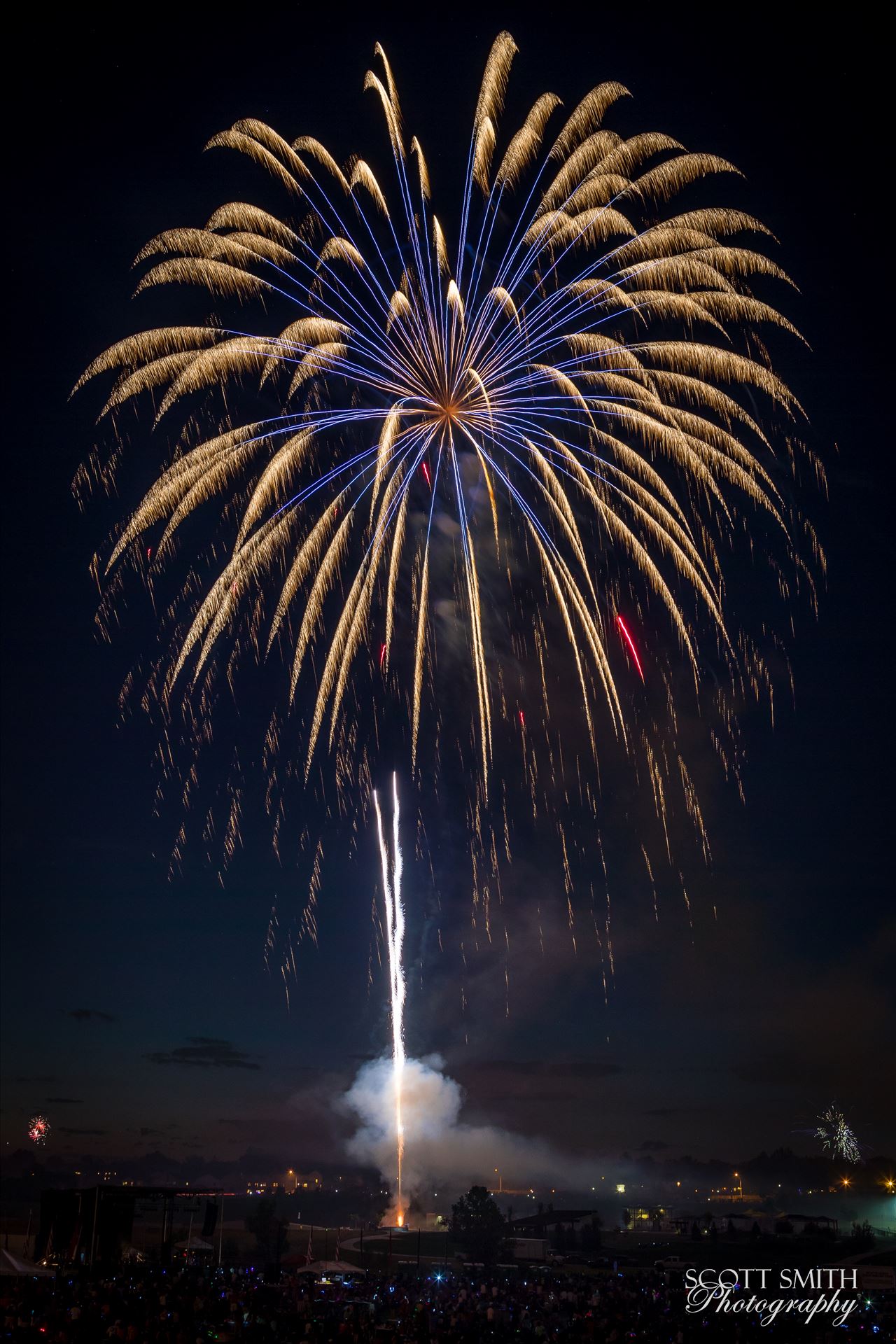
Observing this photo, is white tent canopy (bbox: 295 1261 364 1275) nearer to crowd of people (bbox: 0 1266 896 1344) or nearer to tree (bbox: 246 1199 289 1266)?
crowd of people (bbox: 0 1266 896 1344)

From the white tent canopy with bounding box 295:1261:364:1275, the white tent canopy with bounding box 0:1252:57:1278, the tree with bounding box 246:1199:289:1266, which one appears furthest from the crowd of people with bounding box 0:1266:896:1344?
the tree with bounding box 246:1199:289:1266

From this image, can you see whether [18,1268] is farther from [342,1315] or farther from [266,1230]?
[266,1230]

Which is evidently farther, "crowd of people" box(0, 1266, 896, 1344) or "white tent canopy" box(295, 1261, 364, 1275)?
"white tent canopy" box(295, 1261, 364, 1275)

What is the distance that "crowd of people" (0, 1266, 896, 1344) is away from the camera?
62.1ft

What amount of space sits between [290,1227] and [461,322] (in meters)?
75.7

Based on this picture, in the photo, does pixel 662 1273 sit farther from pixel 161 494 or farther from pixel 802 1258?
pixel 161 494

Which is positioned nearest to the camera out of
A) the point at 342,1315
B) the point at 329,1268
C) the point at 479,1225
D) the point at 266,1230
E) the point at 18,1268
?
the point at 18,1268

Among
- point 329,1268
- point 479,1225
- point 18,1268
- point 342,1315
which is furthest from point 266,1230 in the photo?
point 18,1268

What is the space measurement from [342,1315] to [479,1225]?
37503 mm

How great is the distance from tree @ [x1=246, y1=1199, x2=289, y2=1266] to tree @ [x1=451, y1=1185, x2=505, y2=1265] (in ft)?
32.7

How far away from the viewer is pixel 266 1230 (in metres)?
71.8

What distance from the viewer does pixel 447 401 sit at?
1986 centimetres

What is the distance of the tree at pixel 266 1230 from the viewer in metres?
55.2

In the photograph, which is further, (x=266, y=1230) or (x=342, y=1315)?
(x=266, y=1230)
